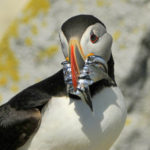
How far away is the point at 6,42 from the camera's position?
19.3ft

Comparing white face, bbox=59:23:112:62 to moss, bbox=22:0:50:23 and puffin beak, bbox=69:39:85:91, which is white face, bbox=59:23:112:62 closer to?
puffin beak, bbox=69:39:85:91

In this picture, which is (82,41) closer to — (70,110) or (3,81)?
(70,110)

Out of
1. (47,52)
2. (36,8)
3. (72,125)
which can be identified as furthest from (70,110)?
(36,8)

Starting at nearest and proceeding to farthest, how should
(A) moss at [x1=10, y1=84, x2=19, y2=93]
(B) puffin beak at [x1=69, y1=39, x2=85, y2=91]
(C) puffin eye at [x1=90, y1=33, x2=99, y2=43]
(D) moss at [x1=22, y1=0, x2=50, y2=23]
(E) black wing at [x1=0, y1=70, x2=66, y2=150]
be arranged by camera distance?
(B) puffin beak at [x1=69, y1=39, x2=85, y2=91] → (C) puffin eye at [x1=90, y1=33, x2=99, y2=43] → (E) black wing at [x1=0, y1=70, x2=66, y2=150] → (A) moss at [x1=10, y1=84, x2=19, y2=93] → (D) moss at [x1=22, y1=0, x2=50, y2=23]

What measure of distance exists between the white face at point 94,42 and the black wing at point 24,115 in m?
0.41

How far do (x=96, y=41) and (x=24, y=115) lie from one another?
0.77 m

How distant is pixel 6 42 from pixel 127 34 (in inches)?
56.7

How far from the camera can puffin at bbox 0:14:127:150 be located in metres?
3.52

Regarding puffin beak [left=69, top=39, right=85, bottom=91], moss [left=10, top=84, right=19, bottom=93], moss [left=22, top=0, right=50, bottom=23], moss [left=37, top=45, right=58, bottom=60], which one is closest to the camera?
puffin beak [left=69, top=39, right=85, bottom=91]

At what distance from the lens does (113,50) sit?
579cm

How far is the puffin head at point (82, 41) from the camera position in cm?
336

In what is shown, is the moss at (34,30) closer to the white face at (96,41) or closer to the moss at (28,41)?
the moss at (28,41)

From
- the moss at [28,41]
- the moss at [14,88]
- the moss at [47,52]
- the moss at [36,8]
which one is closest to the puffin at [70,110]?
the moss at [14,88]

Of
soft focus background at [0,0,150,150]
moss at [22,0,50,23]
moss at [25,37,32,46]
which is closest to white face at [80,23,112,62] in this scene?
soft focus background at [0,0,150,150]
